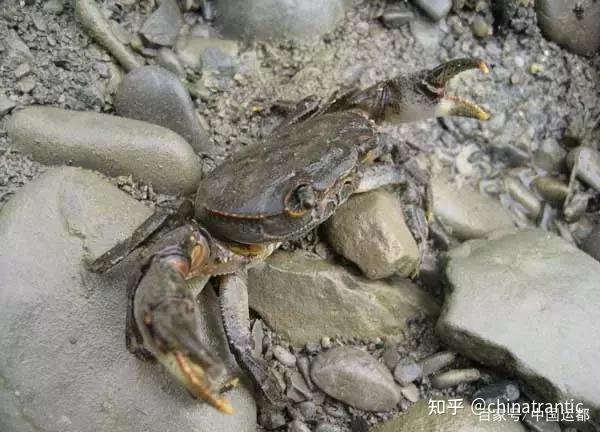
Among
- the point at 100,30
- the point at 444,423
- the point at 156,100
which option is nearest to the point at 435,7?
the point at 156,100

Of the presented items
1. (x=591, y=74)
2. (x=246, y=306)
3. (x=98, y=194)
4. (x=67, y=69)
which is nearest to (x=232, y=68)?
(x=67, y=69)

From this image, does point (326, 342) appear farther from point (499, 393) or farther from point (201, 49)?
point (201, 49)

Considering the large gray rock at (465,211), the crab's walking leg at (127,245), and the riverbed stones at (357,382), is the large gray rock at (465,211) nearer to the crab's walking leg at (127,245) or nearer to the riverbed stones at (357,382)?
the riverbed stones at (357,382)

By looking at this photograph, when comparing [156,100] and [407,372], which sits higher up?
[156,100]

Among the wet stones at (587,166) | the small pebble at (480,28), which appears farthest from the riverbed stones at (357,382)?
the small pebble at (480,28)

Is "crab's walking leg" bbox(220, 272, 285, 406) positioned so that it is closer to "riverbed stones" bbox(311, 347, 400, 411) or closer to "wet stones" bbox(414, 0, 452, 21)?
"riverbed stones" bbox(311, 347, 400, 411)

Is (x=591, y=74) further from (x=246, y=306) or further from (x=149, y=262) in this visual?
(x=149, y=262)

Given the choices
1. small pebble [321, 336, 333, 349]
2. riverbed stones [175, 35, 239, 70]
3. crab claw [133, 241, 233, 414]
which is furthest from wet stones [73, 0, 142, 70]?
small pebble [321, 336, 333, 349]
